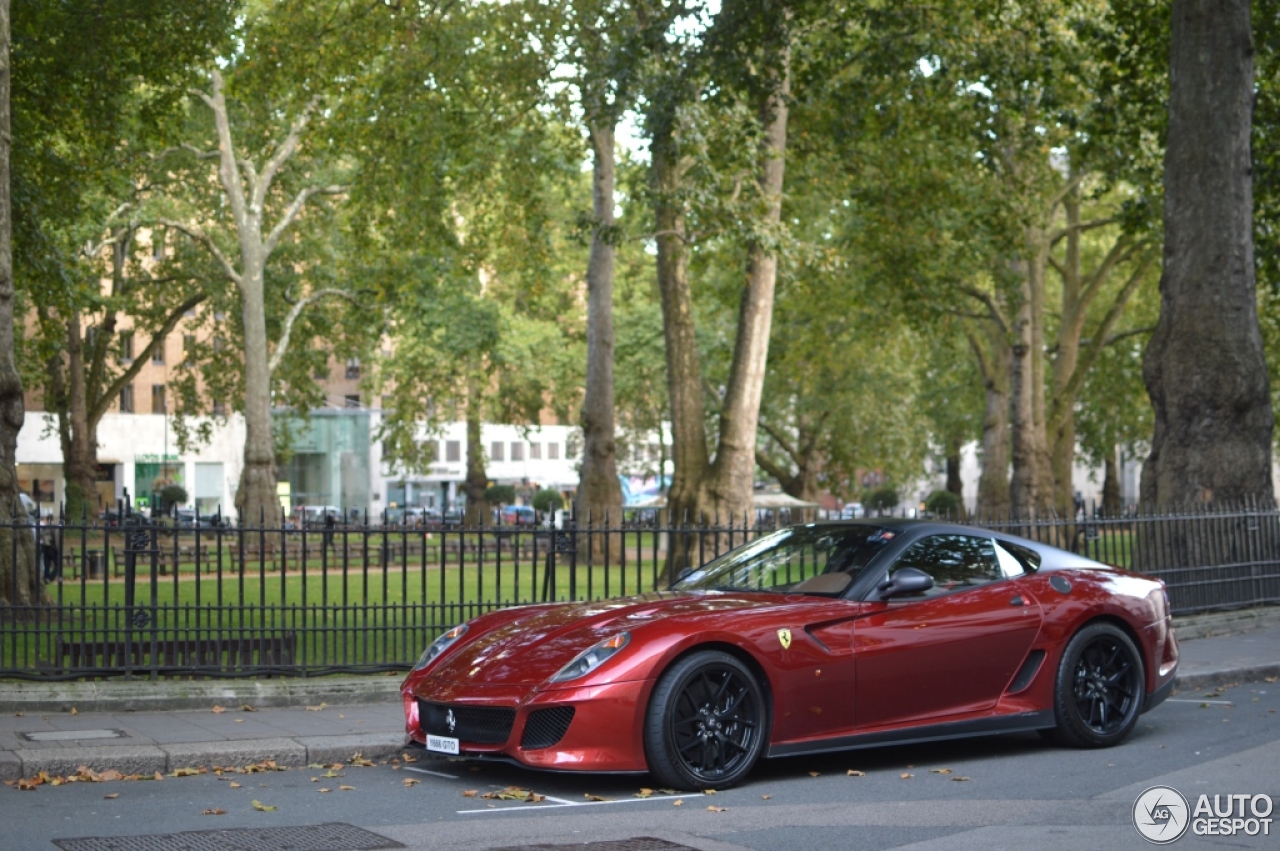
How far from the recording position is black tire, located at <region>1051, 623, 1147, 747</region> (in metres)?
8.60

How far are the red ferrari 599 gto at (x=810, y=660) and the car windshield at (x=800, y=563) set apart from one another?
1cm

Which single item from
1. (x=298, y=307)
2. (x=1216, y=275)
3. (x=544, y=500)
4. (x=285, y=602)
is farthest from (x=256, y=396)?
(x=544, y=500)

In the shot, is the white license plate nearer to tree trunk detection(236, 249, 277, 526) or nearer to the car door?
the car door

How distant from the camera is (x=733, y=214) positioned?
868 inches

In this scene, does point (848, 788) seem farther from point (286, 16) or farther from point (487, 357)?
point (487, 357)

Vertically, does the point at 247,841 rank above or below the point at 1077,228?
below

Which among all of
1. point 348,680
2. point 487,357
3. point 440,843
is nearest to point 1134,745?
point 440,843

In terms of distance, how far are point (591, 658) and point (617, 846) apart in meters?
1.39

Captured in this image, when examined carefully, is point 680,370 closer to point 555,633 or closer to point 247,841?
point 555,633

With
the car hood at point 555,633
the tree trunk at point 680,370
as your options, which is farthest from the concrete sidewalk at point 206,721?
the tree trunk at point 680,370

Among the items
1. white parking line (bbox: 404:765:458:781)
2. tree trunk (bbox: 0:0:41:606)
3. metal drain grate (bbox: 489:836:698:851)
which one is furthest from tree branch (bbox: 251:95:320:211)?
metal drain grate (bbox: 489:836:698:851)

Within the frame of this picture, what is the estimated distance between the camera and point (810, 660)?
778 centimetres

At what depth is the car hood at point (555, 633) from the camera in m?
7.49

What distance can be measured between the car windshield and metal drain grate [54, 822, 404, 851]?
298 centimetres
